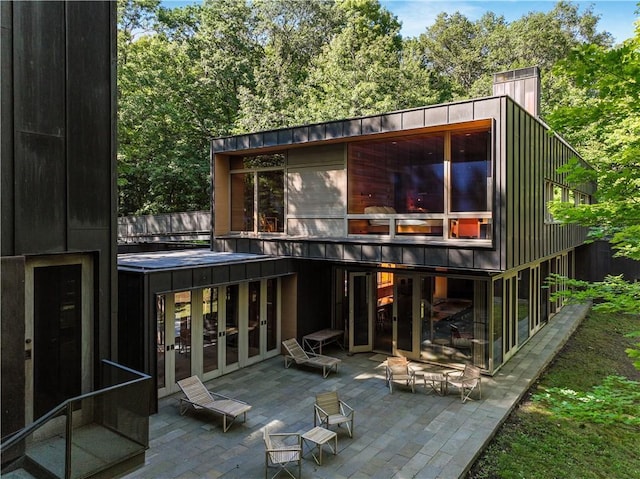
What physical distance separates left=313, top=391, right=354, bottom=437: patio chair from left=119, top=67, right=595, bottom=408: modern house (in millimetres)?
3383

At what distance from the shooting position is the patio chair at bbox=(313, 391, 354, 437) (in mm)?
7047

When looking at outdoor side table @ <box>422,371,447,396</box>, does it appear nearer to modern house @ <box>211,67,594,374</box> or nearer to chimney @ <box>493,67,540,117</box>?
modern house @ <box>211,67,594,374</box>

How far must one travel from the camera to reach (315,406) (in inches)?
285

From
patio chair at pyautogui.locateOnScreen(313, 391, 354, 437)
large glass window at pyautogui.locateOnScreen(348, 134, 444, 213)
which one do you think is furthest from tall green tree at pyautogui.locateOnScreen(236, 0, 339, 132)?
patio chair at pyautogui.locateOnScreen(313, 391, 354, 437)

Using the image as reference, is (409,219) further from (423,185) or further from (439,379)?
(439,379)

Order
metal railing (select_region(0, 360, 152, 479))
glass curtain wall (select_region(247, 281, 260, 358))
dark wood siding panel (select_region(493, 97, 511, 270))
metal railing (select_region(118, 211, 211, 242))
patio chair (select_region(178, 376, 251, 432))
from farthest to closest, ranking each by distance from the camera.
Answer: metal railing (select_region(118, 211, 211, 242)) < glass curtain wall (select_region(247, 281, 260, 358)) < dark wood siding panel (select_region(493, 97, 511, 270)) < patio chair (select_region(178, 376, 251, 432)) < metal railing (select_region(0, 360, 152, 479))

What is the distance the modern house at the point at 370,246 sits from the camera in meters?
8.69

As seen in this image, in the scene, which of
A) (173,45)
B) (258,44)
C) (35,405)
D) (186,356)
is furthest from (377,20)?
(35,405)

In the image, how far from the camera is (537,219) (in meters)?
10.9

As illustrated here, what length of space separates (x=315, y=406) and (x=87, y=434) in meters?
3.86

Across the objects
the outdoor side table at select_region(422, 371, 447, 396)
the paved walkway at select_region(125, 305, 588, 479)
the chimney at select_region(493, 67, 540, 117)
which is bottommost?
the paved walkway at select_region(125, 305, 588, 479)

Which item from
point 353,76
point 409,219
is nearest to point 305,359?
point 409,219

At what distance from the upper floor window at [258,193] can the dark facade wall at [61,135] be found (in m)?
6.54

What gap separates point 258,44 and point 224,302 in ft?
82.5
